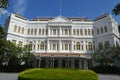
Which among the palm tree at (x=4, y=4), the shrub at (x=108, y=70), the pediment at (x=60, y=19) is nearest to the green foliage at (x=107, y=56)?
the shrub at (x=108, y=70)

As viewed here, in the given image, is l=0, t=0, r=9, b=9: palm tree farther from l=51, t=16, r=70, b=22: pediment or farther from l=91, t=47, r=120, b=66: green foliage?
l=51, t=16, r=70, b=22: pediment

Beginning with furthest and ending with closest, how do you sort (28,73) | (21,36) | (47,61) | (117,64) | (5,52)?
(21,36)
(47,61)
(117,64)
(5,52)
(28,73)

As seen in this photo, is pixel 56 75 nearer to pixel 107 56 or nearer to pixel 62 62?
pixel 107 56

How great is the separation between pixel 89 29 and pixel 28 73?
32.5 m

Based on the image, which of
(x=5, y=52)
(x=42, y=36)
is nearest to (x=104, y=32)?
(x=42, y=36)

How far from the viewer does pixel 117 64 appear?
1454 inches

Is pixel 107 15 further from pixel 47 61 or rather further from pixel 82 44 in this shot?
pixel 47 61

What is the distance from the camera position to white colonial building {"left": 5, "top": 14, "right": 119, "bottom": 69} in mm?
39562

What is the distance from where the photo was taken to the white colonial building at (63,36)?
3956 cm

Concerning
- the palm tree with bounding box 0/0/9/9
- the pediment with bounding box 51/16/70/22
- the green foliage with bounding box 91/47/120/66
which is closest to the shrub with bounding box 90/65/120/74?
Answer: the green foliage with bounding box 91/47/120/66

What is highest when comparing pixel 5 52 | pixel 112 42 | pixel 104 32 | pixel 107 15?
pixel 107 15

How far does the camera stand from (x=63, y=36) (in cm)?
4175

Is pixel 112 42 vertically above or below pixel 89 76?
above

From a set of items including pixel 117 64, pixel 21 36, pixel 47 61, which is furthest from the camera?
pixel 21 36
